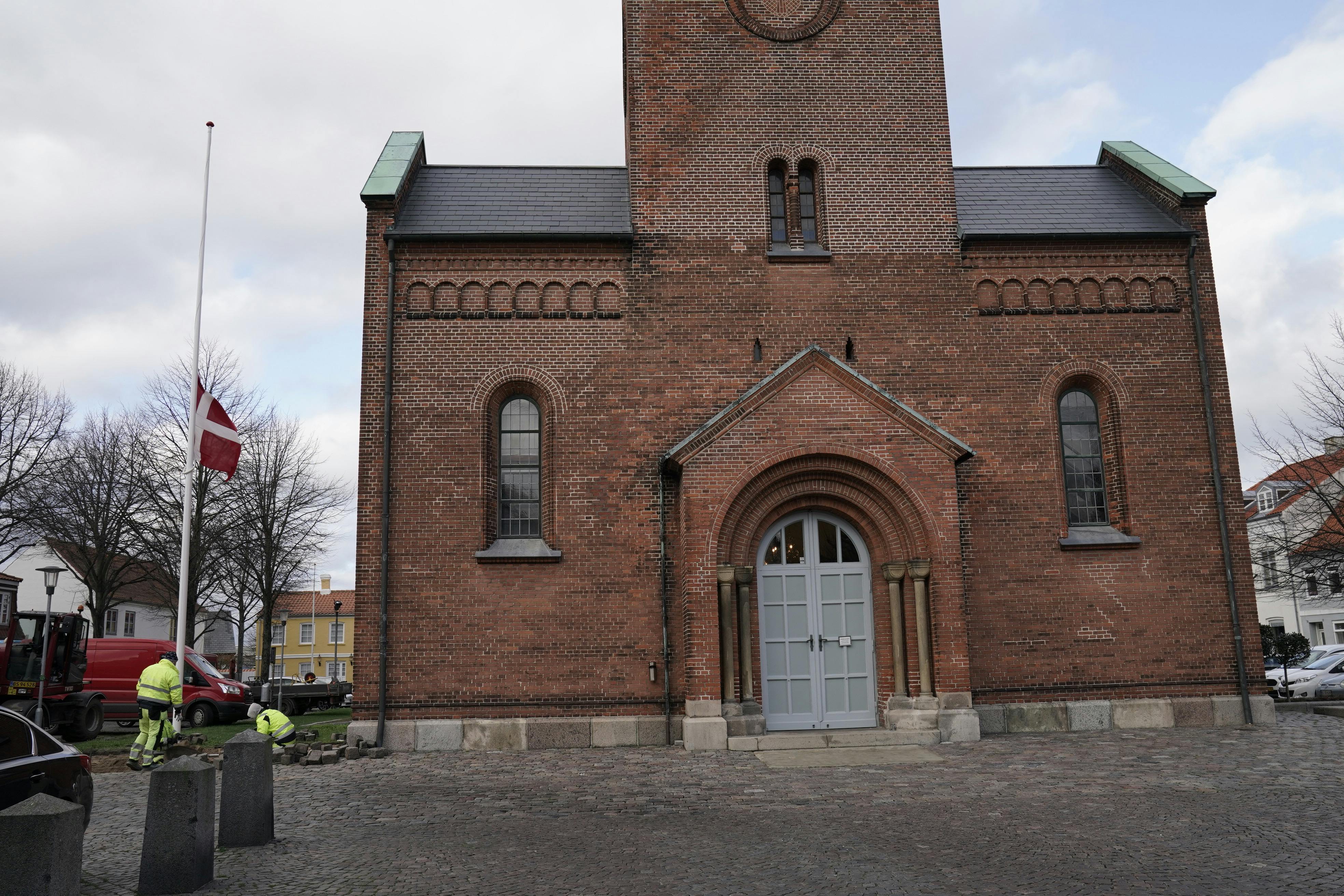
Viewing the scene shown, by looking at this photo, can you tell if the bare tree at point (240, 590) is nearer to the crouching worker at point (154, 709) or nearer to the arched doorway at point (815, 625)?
the crouching worker at point (154, 709)

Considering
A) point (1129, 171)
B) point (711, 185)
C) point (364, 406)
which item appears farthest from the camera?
point (1129, 171)

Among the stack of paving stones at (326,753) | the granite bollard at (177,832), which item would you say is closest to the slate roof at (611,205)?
the stack of paving stones at (326,753)

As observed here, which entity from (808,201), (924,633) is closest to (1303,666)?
(924,633)

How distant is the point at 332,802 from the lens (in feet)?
32.9

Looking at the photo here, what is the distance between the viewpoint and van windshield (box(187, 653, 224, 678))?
2375 centimetres

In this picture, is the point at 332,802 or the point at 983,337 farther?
the point at 983,337

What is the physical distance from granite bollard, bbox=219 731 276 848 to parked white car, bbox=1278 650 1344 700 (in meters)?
25.6

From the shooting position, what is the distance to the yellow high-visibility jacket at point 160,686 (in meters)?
13.2

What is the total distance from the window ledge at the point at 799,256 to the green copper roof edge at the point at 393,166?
620 centimetres

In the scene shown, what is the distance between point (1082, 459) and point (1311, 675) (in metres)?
16.1

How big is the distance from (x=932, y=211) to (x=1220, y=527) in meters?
6.83

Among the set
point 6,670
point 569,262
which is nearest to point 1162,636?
point 569,262

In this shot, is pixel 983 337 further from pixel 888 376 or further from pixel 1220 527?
pixel 1220 527

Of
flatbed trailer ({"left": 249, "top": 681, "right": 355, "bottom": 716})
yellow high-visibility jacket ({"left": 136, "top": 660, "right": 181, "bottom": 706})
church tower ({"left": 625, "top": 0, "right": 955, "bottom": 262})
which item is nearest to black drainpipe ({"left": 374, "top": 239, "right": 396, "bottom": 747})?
yellow high-visibility jacket ({"left": 136, "top": 660, "right": 181, "bottom": 706})
